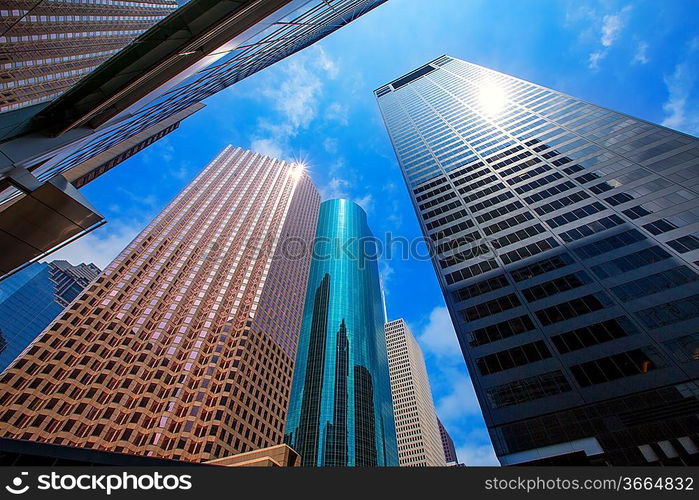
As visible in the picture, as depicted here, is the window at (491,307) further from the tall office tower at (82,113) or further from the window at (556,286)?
the tall office tower at (82,113)

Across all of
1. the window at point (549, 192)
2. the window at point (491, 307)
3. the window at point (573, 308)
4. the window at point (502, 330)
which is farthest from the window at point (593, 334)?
the window at point (549, 192)

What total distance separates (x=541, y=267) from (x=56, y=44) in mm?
112456

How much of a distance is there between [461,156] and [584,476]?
2363 inches

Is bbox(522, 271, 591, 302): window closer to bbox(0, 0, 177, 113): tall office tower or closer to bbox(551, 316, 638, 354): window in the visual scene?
bbox(551, 316, 638, 354): window

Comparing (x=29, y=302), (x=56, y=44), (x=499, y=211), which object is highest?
(x=56, y=44)

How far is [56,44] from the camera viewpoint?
249 feet

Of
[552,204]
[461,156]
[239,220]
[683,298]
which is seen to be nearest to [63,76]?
[239,220]

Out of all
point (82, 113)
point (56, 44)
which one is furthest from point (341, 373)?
point (82, 113)

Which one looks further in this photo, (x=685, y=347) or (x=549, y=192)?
(x=549, y=192)

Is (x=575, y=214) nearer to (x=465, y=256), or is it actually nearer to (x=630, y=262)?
(x=630, y=262)

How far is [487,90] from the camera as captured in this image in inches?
3265

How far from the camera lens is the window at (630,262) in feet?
107

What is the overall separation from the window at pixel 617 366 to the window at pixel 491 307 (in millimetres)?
9027

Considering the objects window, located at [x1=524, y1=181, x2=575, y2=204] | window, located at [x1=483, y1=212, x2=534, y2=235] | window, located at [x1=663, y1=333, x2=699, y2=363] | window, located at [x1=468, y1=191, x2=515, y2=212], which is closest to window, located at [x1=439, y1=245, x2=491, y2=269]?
window, located at [x1=483, y1=212, x2=534, y2=235]
